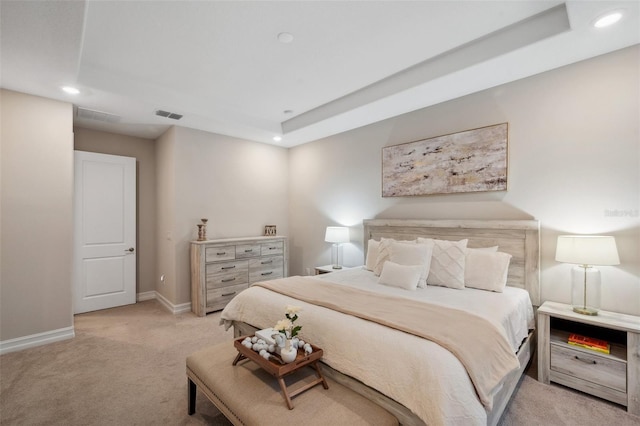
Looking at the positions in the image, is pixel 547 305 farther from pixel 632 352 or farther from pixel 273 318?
pixel 273 318

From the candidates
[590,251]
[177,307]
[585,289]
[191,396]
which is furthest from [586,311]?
[177,307]

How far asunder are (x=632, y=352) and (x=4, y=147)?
5.61 m

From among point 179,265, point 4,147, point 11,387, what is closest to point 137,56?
point 4,147

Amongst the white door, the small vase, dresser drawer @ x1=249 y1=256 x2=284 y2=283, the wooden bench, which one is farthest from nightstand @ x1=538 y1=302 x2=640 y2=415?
the white door

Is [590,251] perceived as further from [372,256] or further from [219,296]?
[219,296]

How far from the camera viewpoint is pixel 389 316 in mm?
1886

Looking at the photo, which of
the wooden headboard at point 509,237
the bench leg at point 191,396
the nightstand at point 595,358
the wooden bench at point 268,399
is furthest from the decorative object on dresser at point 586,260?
the bench leg at point 191,396

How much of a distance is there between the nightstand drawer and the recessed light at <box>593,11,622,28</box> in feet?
7.69

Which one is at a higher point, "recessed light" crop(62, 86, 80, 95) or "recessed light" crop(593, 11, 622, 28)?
"recessed light" crop(593, 11, 622, 28)

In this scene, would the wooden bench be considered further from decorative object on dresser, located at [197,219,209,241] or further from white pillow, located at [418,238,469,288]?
decorative object on dresser, located at [197,219,209,241]

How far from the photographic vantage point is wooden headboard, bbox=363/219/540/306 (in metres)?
2.69

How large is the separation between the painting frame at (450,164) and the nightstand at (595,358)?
4.22 ft

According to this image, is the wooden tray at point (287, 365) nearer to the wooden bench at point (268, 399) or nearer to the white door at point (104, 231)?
the wooden bench at point (268, 399)

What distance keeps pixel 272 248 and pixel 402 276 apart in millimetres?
2511
